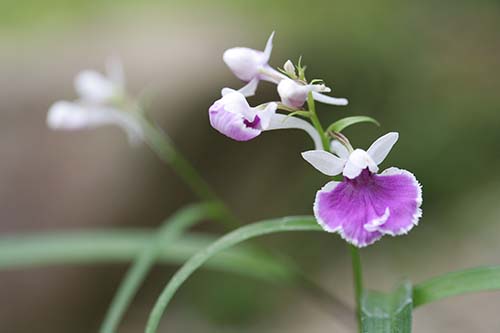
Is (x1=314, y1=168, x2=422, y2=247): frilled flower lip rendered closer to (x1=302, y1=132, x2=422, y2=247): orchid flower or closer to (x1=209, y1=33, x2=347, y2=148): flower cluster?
(x1=302, y1=132, x2=422, y2=247): orchid flower

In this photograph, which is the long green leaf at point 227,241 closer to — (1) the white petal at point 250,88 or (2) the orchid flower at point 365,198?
(2) the orchid flower at point 365,198

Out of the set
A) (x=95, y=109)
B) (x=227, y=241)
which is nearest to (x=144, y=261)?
(x=227, y=241)

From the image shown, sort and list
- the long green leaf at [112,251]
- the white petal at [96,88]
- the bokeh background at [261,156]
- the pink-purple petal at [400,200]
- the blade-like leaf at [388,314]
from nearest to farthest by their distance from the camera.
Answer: the pink-purple petal at [400,200] → the blade-like leaf at [388,314] → the long green leaf at [112,251] → the white petal at [96,88] → the bokeh background at [261,156]

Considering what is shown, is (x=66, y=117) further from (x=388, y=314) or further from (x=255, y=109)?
(x=388, y=314)

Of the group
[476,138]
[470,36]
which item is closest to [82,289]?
[476,138]

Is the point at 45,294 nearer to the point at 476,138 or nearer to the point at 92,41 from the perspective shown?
the point at 92,41

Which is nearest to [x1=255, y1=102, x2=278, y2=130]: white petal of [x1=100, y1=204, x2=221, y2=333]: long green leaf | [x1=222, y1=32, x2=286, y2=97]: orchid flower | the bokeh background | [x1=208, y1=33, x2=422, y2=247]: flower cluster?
[x1=208, y1=33, x2=422, y2=247]: flower cluster

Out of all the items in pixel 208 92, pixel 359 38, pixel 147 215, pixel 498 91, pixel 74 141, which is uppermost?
pixel 359 38

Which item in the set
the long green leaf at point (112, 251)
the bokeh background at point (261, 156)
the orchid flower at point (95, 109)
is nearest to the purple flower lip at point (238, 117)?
the long green leaf at point (112, 251)
